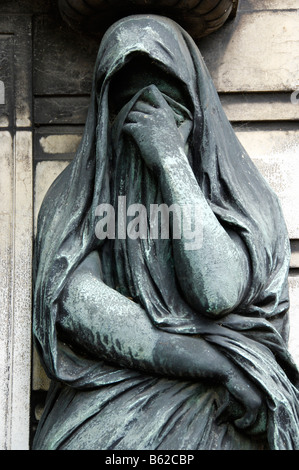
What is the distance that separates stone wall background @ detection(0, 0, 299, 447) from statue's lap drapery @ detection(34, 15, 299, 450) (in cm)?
28

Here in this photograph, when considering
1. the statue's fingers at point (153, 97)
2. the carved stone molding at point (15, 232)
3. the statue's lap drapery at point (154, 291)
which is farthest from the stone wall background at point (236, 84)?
the statue's fingers at point (153, 97)

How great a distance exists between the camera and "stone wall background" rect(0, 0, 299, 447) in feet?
11.9

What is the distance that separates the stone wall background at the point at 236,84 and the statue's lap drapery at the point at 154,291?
278 millimetres

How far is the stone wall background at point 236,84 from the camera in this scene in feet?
11.9

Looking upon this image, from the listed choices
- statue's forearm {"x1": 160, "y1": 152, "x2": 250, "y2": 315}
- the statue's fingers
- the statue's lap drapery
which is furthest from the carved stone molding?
statue's forearm {"x1": 160, "y1": 152, "x2": 250, "y2": 315}

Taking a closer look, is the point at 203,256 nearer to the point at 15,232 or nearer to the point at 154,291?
the point at 154,291

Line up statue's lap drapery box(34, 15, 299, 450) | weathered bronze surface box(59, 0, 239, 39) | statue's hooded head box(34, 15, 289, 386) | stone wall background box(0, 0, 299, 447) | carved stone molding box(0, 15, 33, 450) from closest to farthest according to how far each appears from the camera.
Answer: statue's lap drapery box(34, 15, 299, 450), statue's hooded head box(34, 15, 289, 386), weathered bronze surface box(59, 0, 239, 39), carved stone molding box(0, 15, 33, 450), stone wall background box(0, 0, 299, 447)

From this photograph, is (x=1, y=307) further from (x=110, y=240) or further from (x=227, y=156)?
(x=227, y=156)

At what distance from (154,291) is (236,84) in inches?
39.5

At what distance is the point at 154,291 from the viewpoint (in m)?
3.09

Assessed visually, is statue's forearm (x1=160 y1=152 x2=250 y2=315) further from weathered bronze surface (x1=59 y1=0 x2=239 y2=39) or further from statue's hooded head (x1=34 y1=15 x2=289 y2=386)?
weathered bronze surface (x1=59 y1=0 x2=239 y2=39)

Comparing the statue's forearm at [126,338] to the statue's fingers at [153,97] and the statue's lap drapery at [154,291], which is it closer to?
the statue's lap drapery at [154,291]

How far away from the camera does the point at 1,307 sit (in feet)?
11.5

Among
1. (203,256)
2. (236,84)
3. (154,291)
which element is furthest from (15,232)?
(236,84)
